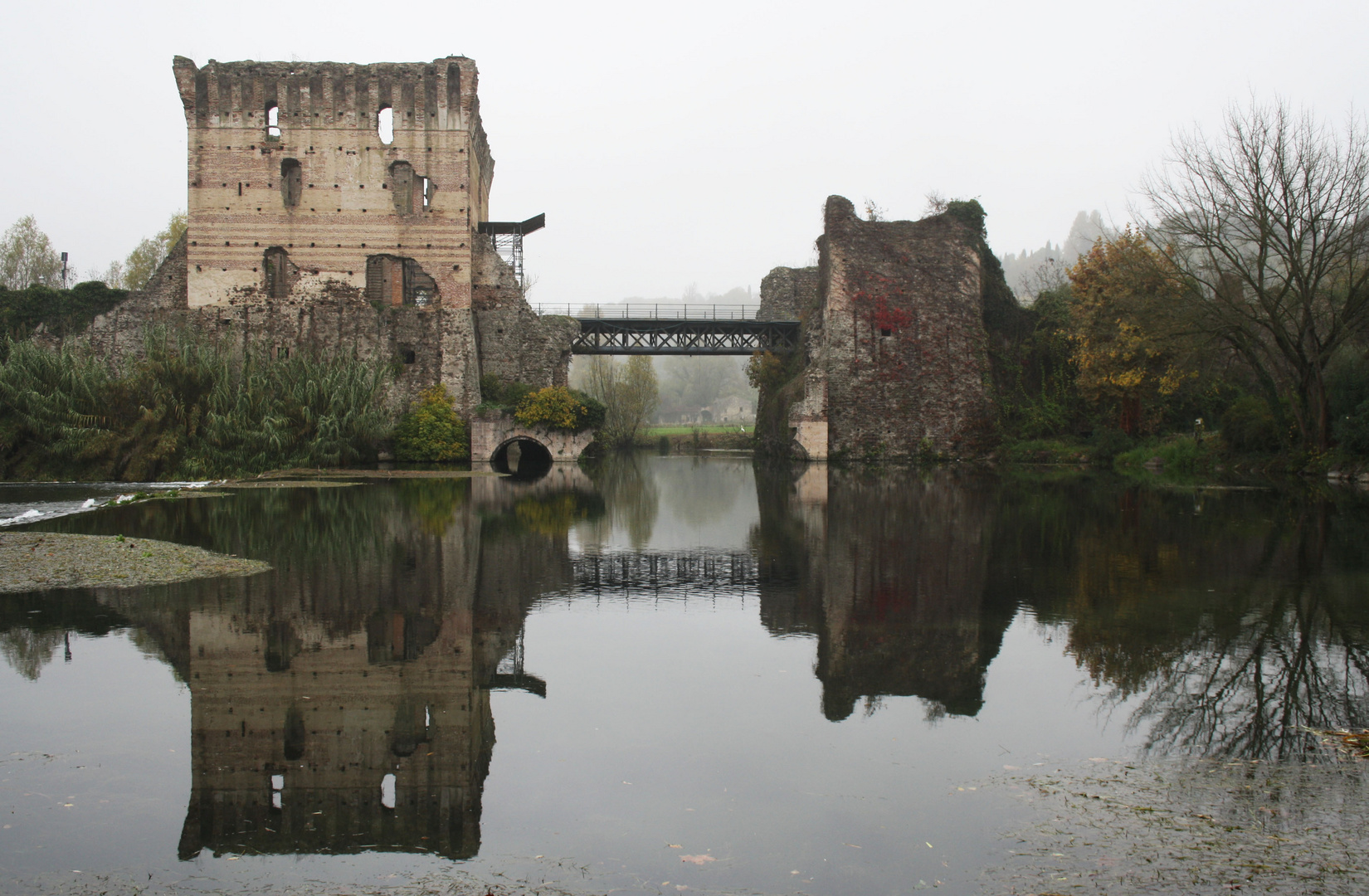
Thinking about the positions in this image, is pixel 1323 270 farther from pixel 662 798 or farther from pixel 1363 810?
pixel 662 798

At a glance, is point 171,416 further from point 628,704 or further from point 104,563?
point 628,704

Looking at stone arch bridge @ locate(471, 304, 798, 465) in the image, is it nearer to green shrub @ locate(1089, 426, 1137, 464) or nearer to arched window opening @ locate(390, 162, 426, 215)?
arched window opening @ locate(390, 162, 426, 215)

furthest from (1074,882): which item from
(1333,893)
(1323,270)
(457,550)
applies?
(1323,270)

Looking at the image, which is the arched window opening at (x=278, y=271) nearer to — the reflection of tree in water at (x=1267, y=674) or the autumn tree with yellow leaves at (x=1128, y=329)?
the autumn tree with yellow leaves at (x=1128, y=329)

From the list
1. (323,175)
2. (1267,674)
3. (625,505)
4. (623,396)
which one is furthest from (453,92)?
(1267,674)

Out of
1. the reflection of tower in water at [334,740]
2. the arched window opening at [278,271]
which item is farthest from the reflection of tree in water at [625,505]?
the arched window opening at [278,271]

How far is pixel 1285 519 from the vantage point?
42.9ft

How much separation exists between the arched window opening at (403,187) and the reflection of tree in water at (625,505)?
10653 mm

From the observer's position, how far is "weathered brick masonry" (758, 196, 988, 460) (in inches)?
1341

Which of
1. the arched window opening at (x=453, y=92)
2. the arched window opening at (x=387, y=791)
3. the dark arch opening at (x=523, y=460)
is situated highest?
the arched window opening at (x=453, y=92)

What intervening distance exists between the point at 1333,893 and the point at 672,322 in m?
37.8

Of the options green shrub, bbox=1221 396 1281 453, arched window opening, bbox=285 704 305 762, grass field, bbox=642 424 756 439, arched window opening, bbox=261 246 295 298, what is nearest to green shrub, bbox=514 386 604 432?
arched window opening, bbox=261 246 295 298

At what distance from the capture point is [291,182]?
3141 centimetres

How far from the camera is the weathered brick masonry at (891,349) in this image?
34.1 m
